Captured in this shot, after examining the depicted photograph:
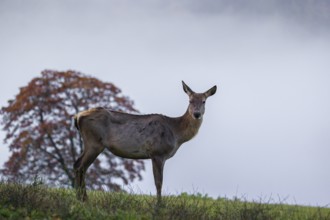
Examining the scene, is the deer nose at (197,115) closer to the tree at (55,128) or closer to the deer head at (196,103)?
the deer head at (196,103)

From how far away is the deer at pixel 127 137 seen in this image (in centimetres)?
1427

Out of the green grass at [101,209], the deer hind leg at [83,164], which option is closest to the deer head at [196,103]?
the deer hind leg at [83,164]

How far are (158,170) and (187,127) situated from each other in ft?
4.87

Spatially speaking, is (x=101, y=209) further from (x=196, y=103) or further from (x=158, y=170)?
(x=196, y=103)

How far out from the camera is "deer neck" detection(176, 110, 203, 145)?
15.2m

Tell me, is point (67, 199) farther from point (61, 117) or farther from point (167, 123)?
point (61, 117)

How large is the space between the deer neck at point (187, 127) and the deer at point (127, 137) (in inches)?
1.3

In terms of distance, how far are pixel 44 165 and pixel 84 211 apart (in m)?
20.6

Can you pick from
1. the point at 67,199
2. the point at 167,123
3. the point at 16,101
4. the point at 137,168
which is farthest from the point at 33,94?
the point at 67,199

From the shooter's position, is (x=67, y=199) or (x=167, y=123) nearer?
(x=67, y=199)

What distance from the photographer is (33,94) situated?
3209 cm

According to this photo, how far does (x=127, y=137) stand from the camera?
14.5m

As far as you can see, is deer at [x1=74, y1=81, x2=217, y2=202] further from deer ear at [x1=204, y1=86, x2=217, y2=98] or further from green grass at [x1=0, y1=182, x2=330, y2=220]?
green grass at [x1=0, y1=182, x2=330, y2=220]

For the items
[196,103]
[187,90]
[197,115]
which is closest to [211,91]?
[187,90]
